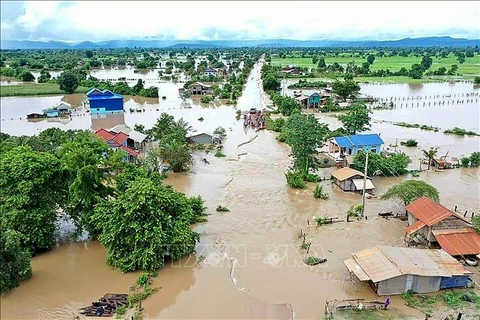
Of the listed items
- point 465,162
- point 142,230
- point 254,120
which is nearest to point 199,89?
point 254,120

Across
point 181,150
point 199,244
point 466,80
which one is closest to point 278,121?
point 181,150

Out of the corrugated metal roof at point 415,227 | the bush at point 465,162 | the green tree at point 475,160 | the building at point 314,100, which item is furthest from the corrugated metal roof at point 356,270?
the building at point 314,100

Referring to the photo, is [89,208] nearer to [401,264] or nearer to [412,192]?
[401,264]

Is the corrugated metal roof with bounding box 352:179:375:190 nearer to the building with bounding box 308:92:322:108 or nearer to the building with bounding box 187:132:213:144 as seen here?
the building with bounding box 187:132:213:144

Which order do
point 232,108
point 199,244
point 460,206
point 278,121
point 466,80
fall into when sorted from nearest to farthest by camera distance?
1. point 199,244
2. point 460,206
3. point 278,121
4. point 232,108
5. point 466,80

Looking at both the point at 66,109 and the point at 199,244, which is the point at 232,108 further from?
the point at 199,244

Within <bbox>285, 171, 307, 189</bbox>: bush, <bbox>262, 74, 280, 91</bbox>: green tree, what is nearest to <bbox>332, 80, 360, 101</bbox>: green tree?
<bbox>262, 74, 280, 91</bbox>: green tree

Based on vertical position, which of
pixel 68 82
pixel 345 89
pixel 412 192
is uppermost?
pixel 68 82
